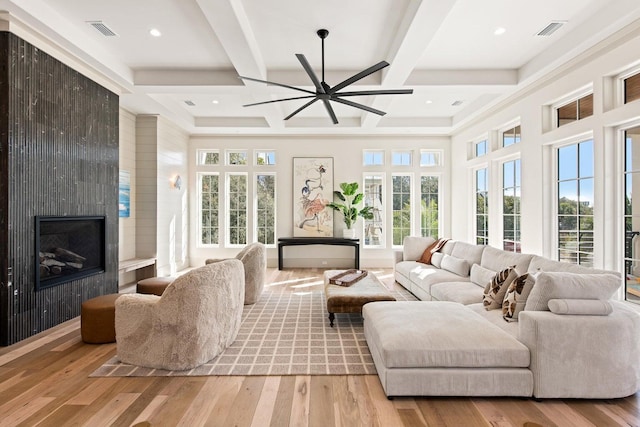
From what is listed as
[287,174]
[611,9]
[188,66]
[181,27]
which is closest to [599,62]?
[611,9]

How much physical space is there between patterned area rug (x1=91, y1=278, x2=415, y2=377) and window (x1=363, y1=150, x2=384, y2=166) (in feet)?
14.2

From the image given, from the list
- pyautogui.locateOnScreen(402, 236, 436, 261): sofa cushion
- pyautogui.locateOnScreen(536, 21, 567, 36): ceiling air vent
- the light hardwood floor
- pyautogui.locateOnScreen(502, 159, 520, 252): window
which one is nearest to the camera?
the light hardwood floor

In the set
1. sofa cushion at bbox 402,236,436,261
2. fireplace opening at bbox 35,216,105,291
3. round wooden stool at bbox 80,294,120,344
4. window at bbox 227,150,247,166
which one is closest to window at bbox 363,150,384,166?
sofa cushion at bbox 402,236,436,261

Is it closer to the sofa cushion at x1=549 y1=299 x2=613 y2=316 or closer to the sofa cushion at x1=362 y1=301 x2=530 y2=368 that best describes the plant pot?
the sofa cushion at x1=362 y1=301 x2=530 y2=368

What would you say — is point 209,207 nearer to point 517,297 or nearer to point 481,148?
point 481,148

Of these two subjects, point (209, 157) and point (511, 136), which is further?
point (209, 157)

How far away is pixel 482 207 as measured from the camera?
6508 mm

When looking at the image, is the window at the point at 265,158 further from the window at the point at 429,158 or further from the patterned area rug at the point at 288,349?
the patterned area rug at the point at 288,349

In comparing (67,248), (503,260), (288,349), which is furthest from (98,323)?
(503,260)

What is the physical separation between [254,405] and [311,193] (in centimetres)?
565

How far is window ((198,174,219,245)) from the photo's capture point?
7754 mm

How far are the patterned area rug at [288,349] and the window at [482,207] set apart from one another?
367cm

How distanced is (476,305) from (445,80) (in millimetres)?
3153

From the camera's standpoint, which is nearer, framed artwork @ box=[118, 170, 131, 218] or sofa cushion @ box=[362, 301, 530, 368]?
sofa cushion @ box=[362, 301, 530, 368]
